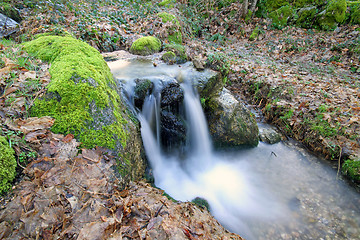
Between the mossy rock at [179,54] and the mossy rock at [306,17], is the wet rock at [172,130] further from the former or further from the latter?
the mossy rock at [306,17]

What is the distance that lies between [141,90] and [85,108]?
1861mm

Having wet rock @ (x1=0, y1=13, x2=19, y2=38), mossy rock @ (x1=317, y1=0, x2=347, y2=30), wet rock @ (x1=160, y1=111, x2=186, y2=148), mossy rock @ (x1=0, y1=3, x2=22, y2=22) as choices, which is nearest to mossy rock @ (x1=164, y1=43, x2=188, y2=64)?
wet rock @ (x1=160, y1=111, x2=186, y2=148)

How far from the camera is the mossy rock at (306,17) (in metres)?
10.6

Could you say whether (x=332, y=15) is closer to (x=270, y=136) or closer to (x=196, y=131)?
(x=270, y=136)

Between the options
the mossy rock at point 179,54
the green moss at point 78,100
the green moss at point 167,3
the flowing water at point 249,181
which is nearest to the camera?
the green moss at point 78,100

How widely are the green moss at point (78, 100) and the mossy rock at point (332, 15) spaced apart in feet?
41.4

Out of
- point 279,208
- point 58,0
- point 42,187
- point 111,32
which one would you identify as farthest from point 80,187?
point 58,0

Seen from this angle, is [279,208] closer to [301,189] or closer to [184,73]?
[301,189]

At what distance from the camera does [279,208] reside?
3.79 metres

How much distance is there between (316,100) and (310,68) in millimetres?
3432

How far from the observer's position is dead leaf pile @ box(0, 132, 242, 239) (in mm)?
1446

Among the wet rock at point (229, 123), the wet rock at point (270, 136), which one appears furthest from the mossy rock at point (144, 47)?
the wet rock at point (270, 136)

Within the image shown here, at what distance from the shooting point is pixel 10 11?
586cm

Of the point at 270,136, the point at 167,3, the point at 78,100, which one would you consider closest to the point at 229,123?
the point at 270,136
